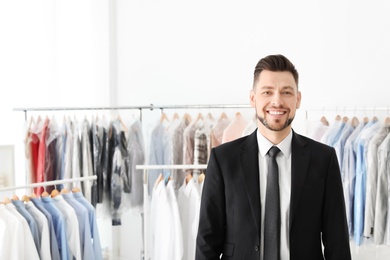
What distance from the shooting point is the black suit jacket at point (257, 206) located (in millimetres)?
2162

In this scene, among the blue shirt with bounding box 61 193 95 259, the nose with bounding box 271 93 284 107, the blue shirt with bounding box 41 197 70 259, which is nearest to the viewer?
the nose with bounding box 271 93 284 107

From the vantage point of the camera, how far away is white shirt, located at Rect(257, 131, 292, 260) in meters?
2.17

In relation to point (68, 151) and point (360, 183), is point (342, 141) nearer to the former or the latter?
point (360, 183)

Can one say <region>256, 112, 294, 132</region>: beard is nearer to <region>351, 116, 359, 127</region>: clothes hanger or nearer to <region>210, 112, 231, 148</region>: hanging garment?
<region>351, 116, 359, 127</region>: clothes hanger

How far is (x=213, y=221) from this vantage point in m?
2.27

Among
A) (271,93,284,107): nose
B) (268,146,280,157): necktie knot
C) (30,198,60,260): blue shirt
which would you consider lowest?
(30,198,60,260): blue shirt

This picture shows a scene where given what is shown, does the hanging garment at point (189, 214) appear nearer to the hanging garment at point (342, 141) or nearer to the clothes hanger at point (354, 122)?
the hanging garment at point (342, 141)

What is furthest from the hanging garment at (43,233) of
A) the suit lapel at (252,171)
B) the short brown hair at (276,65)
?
the short brown hair at (276,65)

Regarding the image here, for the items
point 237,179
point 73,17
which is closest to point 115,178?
point 73,17

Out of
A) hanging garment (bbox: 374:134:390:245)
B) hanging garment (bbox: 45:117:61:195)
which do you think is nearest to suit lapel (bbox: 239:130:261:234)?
hanging garment (bbox: 374:134:390:245)

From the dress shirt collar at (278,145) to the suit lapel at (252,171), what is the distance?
0.03 meters

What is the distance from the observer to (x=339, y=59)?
465 cm

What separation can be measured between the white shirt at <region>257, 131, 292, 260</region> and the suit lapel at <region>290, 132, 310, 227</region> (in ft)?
0.12

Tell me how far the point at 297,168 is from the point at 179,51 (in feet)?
11.6
